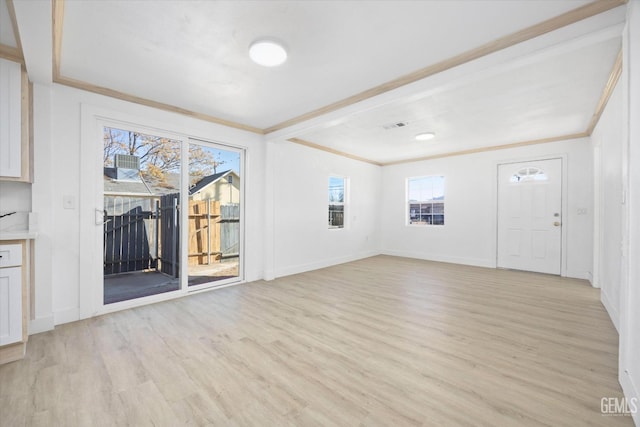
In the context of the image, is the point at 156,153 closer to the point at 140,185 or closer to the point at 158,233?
the point at 140,185

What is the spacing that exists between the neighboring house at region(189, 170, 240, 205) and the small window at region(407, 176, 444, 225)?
4.38 meters

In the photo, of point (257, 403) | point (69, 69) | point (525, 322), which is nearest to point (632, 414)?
point (525, 322)

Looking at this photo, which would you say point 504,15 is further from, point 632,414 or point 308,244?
point 308,244

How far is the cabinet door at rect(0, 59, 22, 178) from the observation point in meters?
2.27

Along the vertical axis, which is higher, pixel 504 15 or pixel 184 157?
pixel 504 15

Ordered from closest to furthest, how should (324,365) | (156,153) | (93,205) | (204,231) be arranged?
(324,365) → (93,205) → (156,153) → (204,231)

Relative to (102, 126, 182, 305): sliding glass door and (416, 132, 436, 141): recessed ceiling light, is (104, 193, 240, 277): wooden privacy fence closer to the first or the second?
(102, 126, 182, 305): sliding glass door

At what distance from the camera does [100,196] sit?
3.03 meters

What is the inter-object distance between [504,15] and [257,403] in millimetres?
3069

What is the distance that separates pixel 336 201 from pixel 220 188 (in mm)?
2526

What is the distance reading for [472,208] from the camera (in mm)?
5949

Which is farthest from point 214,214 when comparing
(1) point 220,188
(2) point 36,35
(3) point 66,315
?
(2) point 36,35

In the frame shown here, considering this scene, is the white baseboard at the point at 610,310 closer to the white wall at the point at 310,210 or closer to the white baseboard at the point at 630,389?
the white baseboard at the point at 630,389

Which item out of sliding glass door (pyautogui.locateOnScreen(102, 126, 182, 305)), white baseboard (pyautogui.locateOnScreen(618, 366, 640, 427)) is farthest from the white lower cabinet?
white baseboard (pyautogui.locateOnScreen(618, 366, 640, 427))
